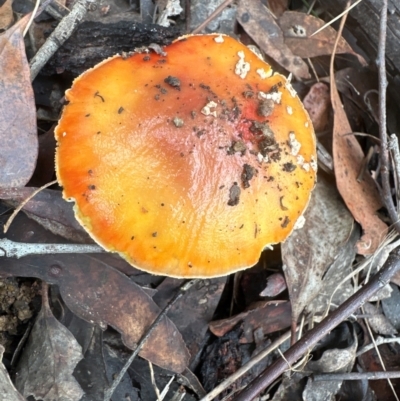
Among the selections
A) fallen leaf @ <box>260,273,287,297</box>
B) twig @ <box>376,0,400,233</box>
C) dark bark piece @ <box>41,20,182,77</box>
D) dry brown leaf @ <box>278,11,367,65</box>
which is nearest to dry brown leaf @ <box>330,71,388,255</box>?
twig @ <box>376,0,400,233</box>

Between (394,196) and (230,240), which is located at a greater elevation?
(230,240)

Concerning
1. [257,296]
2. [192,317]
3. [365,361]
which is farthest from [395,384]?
[192,317]

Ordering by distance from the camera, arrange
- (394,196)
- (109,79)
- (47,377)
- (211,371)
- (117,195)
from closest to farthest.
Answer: (117,195) < (109,79) < (47,377) < (211,371) < (394,196)

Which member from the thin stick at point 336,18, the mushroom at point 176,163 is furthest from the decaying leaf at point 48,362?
the thin stick at point 336,18

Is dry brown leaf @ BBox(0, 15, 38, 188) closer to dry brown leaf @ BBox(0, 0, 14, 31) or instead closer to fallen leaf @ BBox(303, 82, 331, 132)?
dry brown leaf @ BBox(0, 0, 14, 31)

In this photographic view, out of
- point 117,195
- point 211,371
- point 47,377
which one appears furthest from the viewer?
point 211,371

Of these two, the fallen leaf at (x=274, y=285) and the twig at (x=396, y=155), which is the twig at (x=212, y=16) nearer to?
the twig at (x=396, y=155)

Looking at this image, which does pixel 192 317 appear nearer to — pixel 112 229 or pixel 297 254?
pixel 297 254
